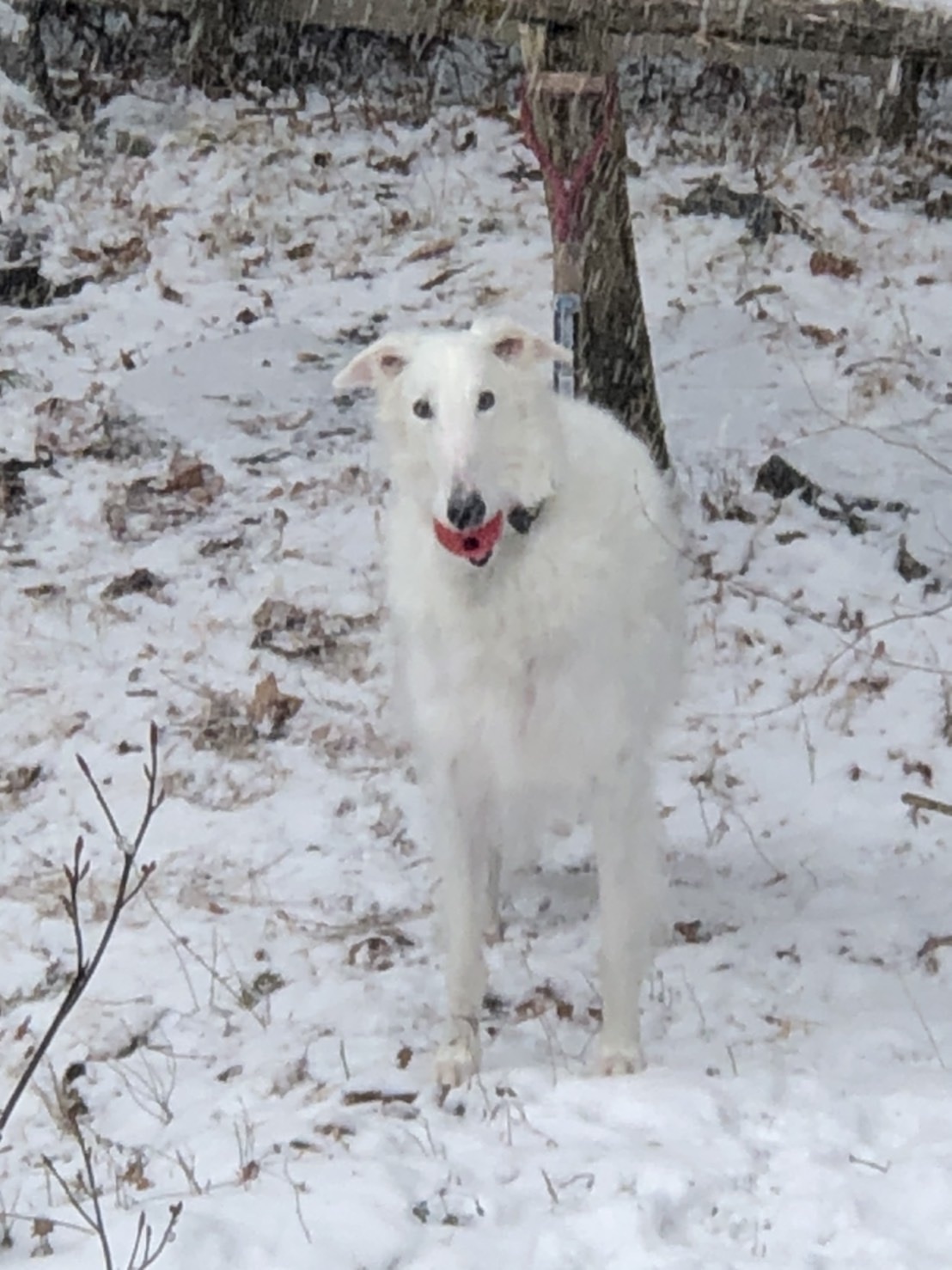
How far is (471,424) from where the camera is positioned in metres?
3.22

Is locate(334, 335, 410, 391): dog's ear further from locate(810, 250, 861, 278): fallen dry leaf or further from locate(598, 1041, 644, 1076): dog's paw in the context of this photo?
locate(810, 250, 861, 278): fallen dry leaf

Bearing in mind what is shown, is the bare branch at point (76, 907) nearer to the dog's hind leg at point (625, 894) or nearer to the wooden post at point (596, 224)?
the dog's hind leg at point (625, 894)

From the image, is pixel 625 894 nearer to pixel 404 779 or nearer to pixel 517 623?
pixel 517 623

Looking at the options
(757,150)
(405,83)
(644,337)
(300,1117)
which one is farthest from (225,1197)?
(405,83)

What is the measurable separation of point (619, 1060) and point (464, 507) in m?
1.30

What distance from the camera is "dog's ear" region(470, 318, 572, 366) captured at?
11.0 ft

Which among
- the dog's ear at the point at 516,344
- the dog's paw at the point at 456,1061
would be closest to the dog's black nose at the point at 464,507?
the dog's ear at the point at 516,344

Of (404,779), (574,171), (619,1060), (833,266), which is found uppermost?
(574,171)

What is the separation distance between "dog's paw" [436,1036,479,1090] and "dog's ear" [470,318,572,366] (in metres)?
1.52

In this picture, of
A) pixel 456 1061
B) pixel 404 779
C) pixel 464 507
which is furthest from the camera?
pixel 404 779

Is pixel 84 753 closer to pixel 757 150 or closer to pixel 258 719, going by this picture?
pixel 258 719

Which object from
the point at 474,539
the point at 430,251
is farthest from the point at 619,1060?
the point at 430,251

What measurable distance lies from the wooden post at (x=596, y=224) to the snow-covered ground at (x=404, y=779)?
559 millimetres

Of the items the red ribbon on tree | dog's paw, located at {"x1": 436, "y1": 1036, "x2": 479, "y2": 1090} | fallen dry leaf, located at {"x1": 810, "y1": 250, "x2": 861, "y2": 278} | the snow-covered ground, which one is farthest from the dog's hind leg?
fallen dry leaf, located at {"x1": 810, "y1": 250, "x2": 861, "y2": 278}
